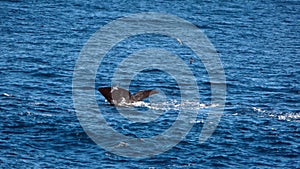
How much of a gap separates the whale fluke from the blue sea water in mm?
829

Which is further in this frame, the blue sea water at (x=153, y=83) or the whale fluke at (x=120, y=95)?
the whale fluke at (x=120, y=95)

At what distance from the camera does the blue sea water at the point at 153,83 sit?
174 ft

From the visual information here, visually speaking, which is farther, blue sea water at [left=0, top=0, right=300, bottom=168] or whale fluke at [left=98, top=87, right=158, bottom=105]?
whale fluke at [left=98, top=87, right=158, bottom=105]

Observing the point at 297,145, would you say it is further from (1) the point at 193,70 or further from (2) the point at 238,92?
(1) the point at 193,70

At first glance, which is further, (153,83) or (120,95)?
(153,83)

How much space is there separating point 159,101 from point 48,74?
44.7 ft

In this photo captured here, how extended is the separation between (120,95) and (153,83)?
31.3ft

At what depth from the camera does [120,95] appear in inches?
2520

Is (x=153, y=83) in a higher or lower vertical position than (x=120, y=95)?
higher

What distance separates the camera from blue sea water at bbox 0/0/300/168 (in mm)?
53031

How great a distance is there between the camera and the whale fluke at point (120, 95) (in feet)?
208

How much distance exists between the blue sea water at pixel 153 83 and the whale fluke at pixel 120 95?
829 mm

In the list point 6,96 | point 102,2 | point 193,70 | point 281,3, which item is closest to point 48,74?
point 6,96

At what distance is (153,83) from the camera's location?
240 ft
